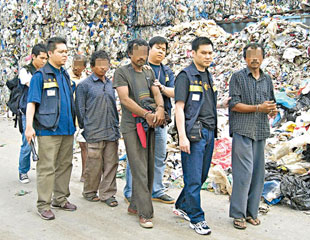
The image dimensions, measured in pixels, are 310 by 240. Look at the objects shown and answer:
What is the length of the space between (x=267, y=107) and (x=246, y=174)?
657 mm

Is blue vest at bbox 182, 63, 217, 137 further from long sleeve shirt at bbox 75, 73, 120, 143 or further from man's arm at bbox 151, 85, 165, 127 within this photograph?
long sleeve shirt at bbox 75, 73, 120, 143

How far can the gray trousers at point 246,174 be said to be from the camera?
3.28 meters

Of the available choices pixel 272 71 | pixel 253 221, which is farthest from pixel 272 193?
pixel 272 71

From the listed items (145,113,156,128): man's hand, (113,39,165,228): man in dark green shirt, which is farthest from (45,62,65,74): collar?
(145,113,156,128): man's hand

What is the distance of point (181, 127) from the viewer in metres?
3.15

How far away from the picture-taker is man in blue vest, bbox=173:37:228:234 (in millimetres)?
3170

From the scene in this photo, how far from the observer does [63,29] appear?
10.5m

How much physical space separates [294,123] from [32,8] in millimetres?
8455

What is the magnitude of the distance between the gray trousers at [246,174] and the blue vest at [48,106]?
1.83m

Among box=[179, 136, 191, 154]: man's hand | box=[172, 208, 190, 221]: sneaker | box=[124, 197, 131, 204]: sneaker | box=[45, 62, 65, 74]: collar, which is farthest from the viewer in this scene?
box=[124, 197, 131, 204]: sneaker

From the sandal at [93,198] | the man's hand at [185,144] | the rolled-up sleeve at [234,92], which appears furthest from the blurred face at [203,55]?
the sandal at [93,198]

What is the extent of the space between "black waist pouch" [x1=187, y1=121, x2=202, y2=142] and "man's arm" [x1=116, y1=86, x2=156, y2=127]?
36 centimetres

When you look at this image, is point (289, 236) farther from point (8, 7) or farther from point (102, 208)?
point (8, 7)

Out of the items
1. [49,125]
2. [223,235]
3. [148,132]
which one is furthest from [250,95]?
[49,125]
